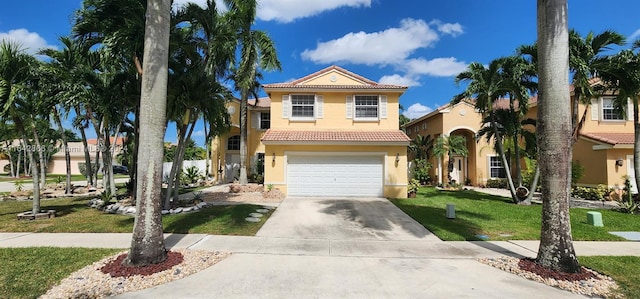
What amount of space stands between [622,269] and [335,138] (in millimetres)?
10806

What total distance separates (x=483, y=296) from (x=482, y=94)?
1119 centimetres

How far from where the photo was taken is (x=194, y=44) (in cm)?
990

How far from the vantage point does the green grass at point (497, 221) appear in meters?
7.78

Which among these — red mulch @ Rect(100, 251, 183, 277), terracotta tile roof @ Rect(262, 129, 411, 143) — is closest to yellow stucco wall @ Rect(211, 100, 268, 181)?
terracotta tile roof @ Rect(262, 129, 411, 143)

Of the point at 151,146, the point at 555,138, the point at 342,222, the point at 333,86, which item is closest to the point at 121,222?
the point at 151,146

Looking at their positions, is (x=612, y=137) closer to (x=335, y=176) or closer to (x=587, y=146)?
(x=587, y=146)

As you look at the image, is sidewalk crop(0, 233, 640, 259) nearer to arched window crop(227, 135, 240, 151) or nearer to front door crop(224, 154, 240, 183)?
front door crop(224, 154, 240, 183)

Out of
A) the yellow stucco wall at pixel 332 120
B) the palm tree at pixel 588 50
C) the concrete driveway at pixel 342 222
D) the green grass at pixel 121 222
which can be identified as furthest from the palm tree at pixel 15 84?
the palm tree at pixel 588 50

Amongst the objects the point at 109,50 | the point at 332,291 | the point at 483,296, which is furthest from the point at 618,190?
the point at 109,50

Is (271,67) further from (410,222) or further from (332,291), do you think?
(332,291)

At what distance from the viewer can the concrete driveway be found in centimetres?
779

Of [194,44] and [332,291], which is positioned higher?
[194,44]

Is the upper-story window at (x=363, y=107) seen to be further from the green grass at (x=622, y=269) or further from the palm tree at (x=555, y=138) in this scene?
the green grass at (x=622, y=269)

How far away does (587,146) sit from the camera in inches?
648
